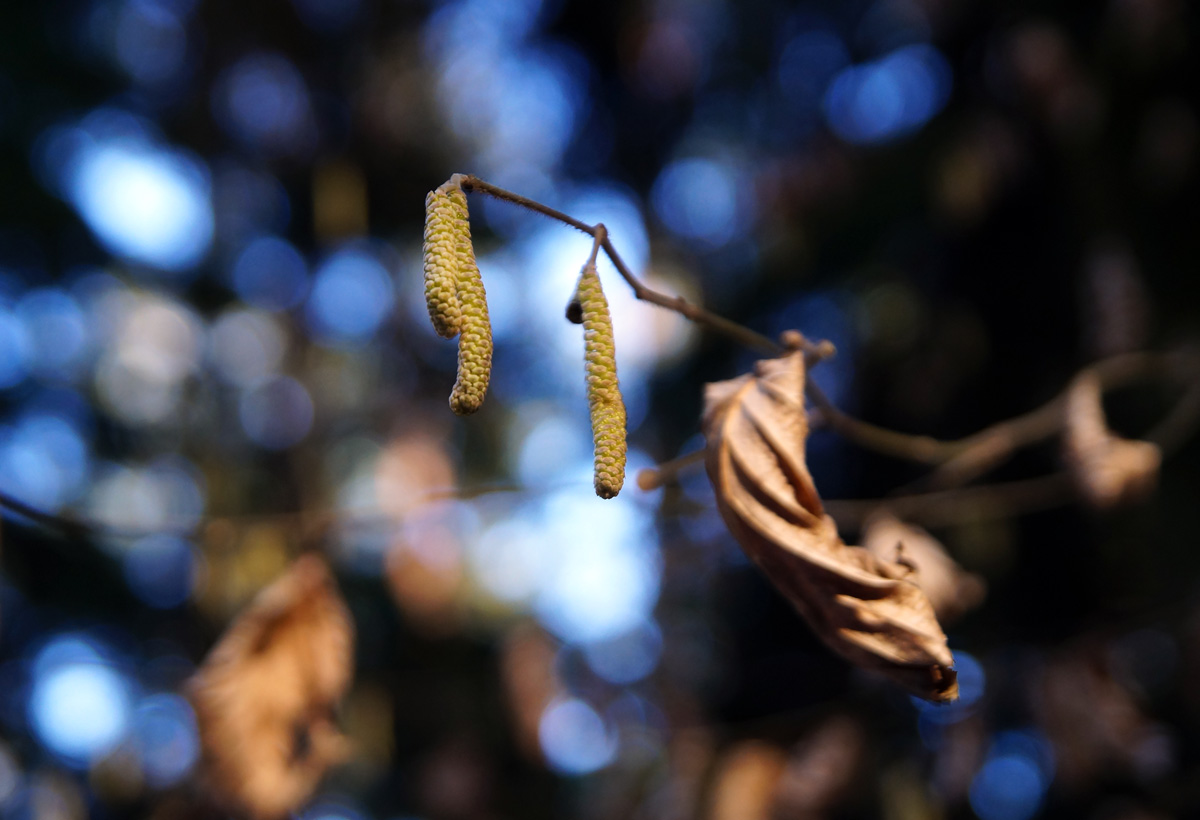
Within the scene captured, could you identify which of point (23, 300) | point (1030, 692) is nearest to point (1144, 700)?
point (1030, 692)

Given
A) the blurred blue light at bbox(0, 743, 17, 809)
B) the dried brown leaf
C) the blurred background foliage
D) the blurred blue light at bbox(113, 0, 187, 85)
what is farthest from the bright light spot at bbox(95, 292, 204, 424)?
the dried brown leaf

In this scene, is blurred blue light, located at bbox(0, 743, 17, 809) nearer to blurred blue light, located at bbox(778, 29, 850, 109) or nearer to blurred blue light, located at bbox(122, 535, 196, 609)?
blurred blue light, located at bbox(122, 535, 196, 609)

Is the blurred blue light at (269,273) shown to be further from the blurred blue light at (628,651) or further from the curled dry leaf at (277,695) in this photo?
the curled dry leaf at (277,695)

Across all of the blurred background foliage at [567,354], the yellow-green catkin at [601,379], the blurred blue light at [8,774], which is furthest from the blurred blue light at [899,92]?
the blurred blue light at [8,774]

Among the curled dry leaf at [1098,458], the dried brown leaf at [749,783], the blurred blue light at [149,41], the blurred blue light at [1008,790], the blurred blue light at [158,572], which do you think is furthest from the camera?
the blurred blue light at [158,572]

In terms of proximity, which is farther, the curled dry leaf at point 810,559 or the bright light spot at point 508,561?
the bright light spot at point 508,561

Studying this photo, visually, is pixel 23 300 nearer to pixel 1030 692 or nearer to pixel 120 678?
pixel 120 678

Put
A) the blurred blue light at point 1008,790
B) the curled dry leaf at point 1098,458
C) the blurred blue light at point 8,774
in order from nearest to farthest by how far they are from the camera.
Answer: the curled dry leaf at point 1098,458 → the blurred blue light at point 1008,790 → the blurred blue light at point 8,774
